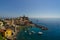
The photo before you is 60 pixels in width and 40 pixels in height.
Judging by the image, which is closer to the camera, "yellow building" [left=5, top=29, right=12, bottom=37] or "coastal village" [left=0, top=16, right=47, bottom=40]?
"yellow building" [left=5, top=29, right=12, bottom=37]

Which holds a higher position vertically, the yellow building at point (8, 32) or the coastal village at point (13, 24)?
the coastal village at point (13, 24)

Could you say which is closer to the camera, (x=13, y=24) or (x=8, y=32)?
(x=8, y=32)

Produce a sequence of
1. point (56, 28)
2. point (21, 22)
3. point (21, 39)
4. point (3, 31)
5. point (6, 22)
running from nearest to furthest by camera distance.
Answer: point (21, 39)
point (3, 31)
point (56, 28)
point (6, 22)
point (21, 22)

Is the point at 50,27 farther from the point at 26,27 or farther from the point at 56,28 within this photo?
the point at 26,27

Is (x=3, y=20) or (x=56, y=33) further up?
(x=3, y=20)

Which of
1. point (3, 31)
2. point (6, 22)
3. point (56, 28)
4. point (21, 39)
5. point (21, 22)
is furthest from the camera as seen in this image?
point (21, 22)

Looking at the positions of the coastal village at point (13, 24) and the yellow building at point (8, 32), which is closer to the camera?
the yellow building at point (8, 32)

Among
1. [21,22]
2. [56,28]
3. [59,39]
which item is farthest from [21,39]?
[21,22]

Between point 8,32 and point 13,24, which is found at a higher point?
point 13,24

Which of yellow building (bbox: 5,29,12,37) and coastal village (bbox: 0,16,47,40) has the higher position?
coastal village (bbox: 0,16,47,40)

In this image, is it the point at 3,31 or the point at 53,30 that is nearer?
the point at 3,31
